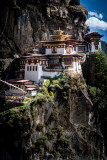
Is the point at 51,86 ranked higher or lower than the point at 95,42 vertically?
lower

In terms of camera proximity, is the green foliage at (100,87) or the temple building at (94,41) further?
the temple building at (94,41)

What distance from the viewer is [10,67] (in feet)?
98.0

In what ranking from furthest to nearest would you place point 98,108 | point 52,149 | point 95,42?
point 95,42 < point 98,108 < point 52,149

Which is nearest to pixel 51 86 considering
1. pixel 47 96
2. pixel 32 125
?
pixel 47 96

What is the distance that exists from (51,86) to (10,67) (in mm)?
10006

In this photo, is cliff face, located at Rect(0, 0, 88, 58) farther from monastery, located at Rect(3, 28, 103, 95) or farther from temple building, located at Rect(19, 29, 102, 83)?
temple building, located at Rect(19, 29, 102, 83)

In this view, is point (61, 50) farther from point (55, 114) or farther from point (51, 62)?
point (55, 114)

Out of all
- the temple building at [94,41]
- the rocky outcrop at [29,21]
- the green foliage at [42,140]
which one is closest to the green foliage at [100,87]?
the temple building at [94,41]

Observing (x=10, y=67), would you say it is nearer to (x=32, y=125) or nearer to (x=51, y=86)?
(x=51, y=86)

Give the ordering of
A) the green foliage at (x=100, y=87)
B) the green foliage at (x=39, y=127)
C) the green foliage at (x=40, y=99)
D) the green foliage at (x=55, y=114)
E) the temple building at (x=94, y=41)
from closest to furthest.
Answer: the green foliage at (x=39, y=127) < the green foliage at (x=40, y=99) < the green foliage at (x=55, y=114) < the green foliage at (x=100, y=87) < the temple building at (x=94, y=41)

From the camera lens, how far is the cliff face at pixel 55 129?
18.1 meters

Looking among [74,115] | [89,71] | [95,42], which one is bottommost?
[74,115]

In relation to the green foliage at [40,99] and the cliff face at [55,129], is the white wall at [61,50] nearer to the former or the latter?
the cliff face at [55,129]

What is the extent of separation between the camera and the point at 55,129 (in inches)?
904
